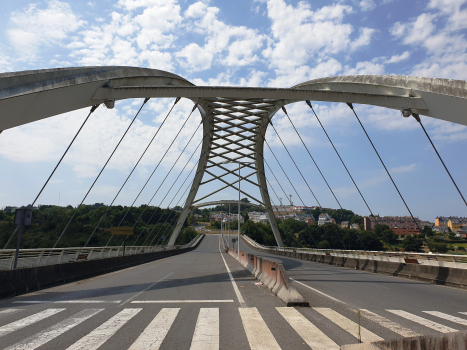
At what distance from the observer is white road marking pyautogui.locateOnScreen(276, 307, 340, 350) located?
17.0ft

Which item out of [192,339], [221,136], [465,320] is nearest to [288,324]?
[192,339]

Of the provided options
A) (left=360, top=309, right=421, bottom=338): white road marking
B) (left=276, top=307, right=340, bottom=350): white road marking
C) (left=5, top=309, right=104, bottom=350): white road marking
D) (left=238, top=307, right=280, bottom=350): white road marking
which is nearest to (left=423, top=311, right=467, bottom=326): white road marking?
(left=360, top=309, right=421, bottom=338): white road marking

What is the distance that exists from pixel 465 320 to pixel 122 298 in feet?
25.4

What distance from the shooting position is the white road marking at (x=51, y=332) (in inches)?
200

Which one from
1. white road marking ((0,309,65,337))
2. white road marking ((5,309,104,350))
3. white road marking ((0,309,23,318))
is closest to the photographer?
white road marking ((5,309,104,350))

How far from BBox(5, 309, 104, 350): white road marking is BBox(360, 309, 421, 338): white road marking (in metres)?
5.39

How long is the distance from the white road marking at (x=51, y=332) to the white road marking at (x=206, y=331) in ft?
7.03

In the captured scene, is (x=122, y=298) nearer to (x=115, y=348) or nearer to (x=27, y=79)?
(x=115, y=348)

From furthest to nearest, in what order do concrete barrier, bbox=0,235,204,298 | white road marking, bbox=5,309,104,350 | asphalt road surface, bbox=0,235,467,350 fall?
concrete barrier, bbox=0,235,204,298, asphalt road surface, bbox=0,235,467,350, white road marking, bbox=5,309,104,350

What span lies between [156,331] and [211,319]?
129 centimetres

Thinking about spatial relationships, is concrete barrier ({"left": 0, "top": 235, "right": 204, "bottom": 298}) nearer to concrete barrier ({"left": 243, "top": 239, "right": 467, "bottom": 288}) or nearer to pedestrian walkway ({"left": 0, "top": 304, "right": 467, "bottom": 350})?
pedestrian walkway ({"left": 0, "top": 304, "right": 467, "bottom": 350})

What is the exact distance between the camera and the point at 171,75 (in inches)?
894

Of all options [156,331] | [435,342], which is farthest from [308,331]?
[435,342]

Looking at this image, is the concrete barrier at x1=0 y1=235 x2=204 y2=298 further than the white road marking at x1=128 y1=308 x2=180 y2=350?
Yes
